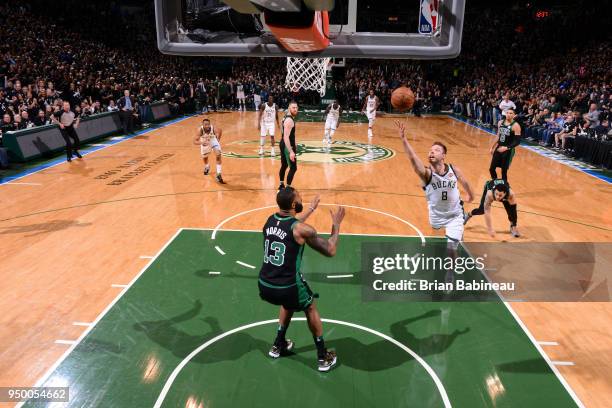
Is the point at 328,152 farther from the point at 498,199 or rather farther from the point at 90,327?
→ the point at 90,327

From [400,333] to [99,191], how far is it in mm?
8310

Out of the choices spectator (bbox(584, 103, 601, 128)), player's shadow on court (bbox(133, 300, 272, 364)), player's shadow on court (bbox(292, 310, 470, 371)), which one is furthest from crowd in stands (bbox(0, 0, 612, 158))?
player's shadow on court (bbox(292, 310, 470, 371))

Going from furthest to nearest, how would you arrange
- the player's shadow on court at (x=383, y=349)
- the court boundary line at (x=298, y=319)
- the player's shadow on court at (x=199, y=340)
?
the player's shadow on court at (x=199, y=340)
the player's shadow on court at (x=383, y=349)
the court boundary line at (x=298, y=319)

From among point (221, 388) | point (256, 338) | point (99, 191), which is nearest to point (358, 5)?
point (256, 338)

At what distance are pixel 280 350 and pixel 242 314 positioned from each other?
0.98m

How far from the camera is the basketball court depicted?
4.28 metres

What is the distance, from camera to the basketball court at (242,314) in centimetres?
428

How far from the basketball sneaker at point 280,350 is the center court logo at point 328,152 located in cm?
981

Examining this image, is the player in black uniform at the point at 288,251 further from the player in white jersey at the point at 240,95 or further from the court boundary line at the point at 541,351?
the player in white jersey at the point at 240,95

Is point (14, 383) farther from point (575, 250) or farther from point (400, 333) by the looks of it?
point (575, 250)

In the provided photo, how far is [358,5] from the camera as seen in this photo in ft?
19.8

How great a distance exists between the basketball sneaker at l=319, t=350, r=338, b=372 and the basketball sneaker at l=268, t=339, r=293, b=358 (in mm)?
439

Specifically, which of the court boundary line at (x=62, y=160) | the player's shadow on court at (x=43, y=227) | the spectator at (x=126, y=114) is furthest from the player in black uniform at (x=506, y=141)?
the spectator at (x=126, y=114)

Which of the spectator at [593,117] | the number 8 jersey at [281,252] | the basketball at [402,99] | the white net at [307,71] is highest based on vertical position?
the white net at [307,71]
